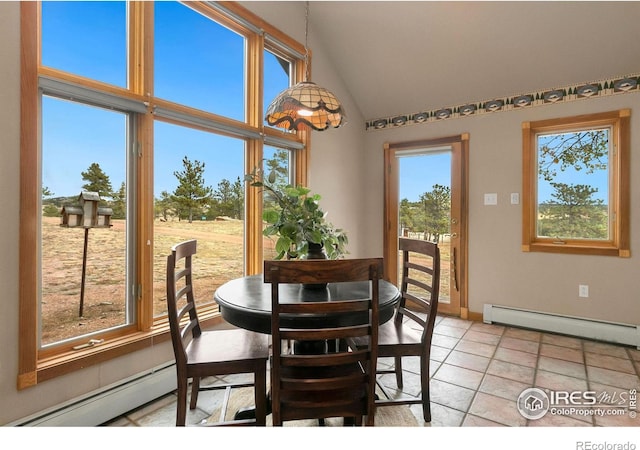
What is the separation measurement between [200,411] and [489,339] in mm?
2628

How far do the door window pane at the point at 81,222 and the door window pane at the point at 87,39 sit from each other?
217 millimetres

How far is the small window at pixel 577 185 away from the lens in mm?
3084

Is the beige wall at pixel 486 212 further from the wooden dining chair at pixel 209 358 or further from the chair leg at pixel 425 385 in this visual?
the chair leg at pixel 425 385

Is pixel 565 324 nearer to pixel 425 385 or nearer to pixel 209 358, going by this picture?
pixel 425 385

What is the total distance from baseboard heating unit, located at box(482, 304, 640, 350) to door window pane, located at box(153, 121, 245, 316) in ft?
9.07

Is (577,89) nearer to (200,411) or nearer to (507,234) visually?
(507,234)

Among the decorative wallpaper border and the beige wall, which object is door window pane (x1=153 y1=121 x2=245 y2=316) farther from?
the decorative wallpaper border

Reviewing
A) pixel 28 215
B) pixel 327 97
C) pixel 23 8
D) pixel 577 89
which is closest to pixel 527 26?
pixel 577 89

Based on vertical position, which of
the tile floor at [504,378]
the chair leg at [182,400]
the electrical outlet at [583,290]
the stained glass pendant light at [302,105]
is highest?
the stained glass pendant light at [302,105]

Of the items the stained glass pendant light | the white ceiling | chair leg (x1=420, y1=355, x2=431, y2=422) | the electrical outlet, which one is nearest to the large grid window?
the stained glass pendant light

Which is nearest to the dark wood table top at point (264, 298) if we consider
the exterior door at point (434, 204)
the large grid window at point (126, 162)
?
the large grid window at point (126, 162)

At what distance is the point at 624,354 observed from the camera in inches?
112

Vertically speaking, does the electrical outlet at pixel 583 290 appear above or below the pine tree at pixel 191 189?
below

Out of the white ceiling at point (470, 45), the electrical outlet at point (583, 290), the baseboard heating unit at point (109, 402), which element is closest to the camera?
the baseboard heating unit at point (109, 402)
